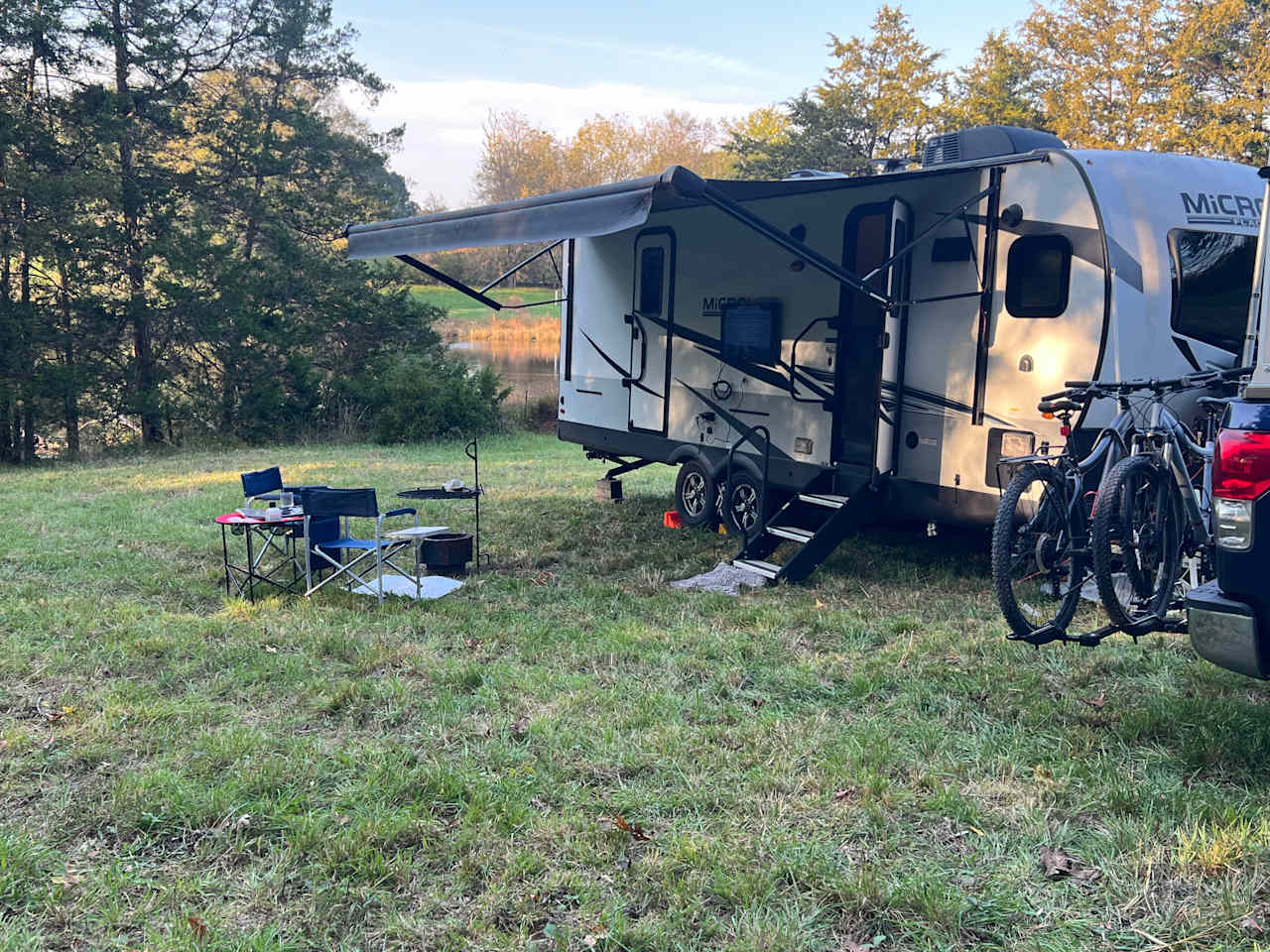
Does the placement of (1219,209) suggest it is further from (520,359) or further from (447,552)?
(520,359)

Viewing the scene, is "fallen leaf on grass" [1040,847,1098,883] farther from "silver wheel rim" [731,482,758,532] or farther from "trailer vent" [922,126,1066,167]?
"silver wheel rim" [731,482,758,532]

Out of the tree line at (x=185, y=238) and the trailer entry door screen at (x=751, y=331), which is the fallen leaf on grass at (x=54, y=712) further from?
the tree line at (x=185, y=238)

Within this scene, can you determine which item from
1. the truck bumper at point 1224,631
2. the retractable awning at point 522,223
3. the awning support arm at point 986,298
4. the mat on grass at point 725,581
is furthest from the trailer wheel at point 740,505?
the truck bumper at point 1224,631

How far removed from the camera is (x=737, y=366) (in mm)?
7691

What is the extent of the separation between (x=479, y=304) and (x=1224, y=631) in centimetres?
Result: 2984

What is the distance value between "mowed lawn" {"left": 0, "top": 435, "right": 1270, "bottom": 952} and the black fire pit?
0.72 meters

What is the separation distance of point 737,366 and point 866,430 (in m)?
1.19

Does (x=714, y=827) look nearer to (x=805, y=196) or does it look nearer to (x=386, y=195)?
(x=805, y=196)

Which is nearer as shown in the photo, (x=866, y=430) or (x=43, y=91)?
(x=866, y=430)

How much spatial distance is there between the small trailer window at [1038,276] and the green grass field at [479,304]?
25.4 metres

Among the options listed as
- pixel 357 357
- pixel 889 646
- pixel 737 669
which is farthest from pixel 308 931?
pixel 357 357

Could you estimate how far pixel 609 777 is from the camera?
3562 millimetres

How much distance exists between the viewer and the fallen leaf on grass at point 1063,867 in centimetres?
289

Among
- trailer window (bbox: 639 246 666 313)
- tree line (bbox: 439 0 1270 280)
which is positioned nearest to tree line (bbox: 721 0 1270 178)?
tree line (bbox: 439 0 1270 280)
